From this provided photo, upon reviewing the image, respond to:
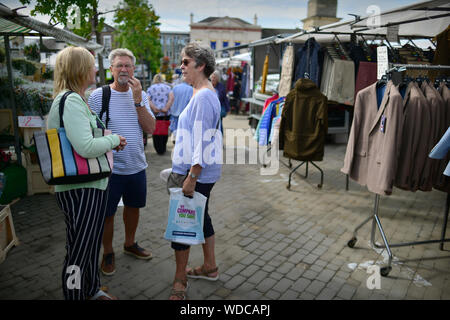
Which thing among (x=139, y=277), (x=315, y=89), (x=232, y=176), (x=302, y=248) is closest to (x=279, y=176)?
(x=232, y=176)

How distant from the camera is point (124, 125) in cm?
288

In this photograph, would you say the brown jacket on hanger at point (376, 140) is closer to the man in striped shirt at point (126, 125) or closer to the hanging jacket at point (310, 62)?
the man in striped shirt at point (126, 125)

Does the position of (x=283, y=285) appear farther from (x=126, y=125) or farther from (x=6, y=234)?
(x=6, y=234)

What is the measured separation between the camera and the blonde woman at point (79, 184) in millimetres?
2082

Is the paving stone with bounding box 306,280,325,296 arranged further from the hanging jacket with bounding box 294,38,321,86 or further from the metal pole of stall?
the metal pole of stall

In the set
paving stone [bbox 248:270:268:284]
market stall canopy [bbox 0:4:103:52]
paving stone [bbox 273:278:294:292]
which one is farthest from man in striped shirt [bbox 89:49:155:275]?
market stall canopy [bbox 0:4:103:52]

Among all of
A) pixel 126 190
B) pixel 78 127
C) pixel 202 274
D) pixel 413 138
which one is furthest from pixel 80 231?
pixel 413 138

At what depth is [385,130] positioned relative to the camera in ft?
10.4

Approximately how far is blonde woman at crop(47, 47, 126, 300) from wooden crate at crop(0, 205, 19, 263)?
157cm

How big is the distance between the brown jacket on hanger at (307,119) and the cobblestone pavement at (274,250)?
747 millimetres

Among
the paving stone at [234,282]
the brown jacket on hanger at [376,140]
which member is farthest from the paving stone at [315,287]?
the brown jacket on hanger at [376,140]

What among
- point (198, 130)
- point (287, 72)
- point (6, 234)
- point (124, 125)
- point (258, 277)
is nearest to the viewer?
point (198, 130)

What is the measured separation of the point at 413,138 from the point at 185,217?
2.35 meters
